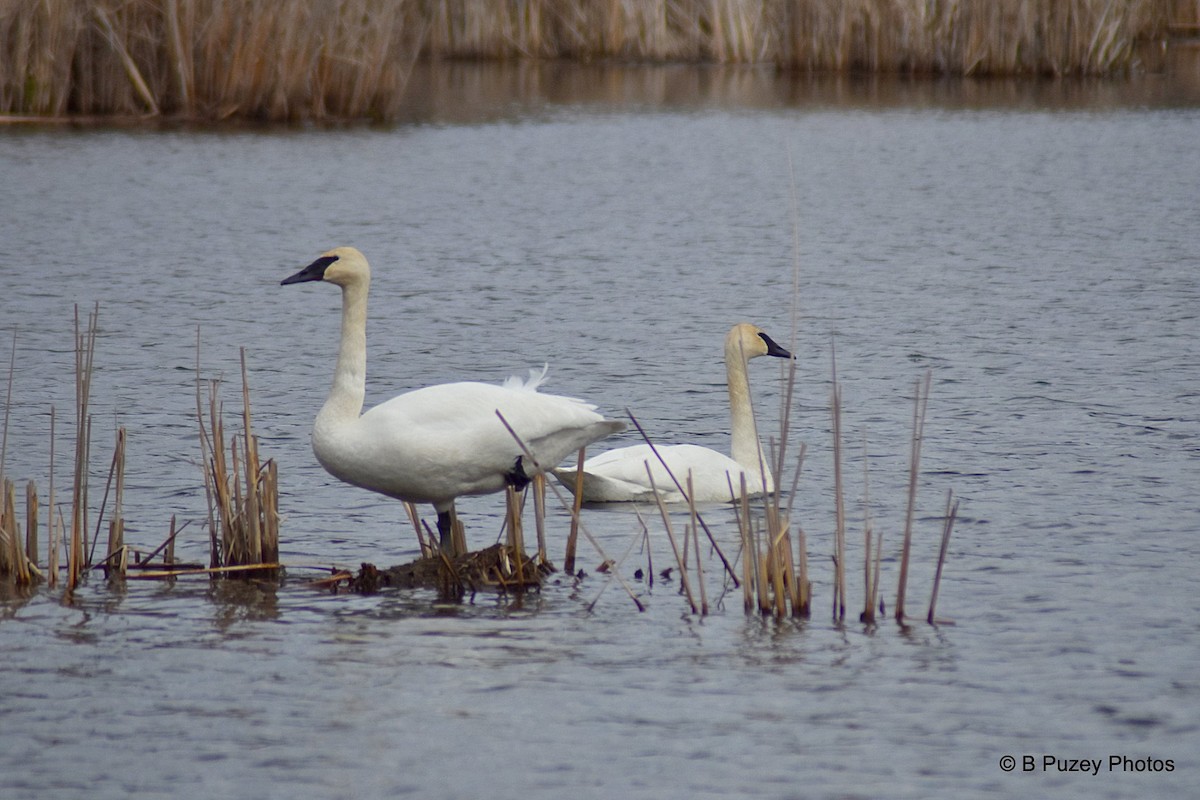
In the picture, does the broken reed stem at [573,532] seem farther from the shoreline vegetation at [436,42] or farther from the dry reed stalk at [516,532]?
the shoreline vegetation at [436,42]

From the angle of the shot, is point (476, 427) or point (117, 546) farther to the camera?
point (117, 546)

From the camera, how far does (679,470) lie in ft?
28.7

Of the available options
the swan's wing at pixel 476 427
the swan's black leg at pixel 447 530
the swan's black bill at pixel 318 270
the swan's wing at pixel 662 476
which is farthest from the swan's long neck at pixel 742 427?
the swan's black bill at pixel 318 270

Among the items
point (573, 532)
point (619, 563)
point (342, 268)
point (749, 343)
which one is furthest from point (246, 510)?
point (749, 343)

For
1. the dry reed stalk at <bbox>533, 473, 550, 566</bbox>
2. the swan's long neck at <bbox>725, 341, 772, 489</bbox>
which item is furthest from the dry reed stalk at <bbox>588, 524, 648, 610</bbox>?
the swan's long neck at <bbox>725, 341, 772, 489</bbox>

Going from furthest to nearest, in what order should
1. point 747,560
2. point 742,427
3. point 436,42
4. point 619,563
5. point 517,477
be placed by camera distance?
1. point 436,42
2. point 742,427
3. point 619,563
4. point 517,477
5. point 747,560

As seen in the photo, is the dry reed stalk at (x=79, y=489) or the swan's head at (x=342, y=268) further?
the swan's head at (x=342, y=268)

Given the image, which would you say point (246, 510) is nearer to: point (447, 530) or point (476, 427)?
point (447, 530)

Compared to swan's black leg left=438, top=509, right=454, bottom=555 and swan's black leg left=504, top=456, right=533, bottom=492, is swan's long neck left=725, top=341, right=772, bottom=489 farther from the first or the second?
swan's black leg left=438, top=509, right=454, bottom=555

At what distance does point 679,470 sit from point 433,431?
1.93 m

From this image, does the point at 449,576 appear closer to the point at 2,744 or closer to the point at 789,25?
the point at 2,744

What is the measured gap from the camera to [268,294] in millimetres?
15211

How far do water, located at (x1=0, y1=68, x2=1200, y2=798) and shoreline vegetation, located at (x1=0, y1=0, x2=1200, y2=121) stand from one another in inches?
25.6

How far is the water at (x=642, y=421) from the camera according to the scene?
5.75 metres
